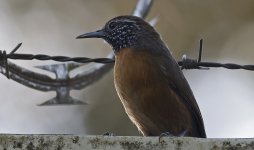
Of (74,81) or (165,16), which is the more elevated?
Result: (165,16)

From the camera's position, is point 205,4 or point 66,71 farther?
point 205,4

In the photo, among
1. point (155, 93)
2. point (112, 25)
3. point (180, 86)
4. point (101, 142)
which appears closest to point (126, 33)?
point (112, 25)

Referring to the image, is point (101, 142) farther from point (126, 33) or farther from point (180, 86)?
point (126, 33)

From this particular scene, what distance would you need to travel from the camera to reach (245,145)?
16.7ft

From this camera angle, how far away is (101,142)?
518cm

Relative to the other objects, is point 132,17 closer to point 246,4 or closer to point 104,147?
point 104,147

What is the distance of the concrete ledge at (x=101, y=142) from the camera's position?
5137 millimetres

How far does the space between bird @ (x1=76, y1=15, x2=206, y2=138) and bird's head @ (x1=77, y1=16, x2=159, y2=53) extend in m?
0.20

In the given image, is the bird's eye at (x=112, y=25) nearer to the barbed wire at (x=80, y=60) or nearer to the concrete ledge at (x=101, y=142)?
the barbed wire at (x=80, y=60)

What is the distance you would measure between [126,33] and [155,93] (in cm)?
117

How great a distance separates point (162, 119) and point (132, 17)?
4.63 feet

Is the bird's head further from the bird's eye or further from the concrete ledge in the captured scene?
the concrete ledge

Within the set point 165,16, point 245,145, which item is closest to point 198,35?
point 165,16


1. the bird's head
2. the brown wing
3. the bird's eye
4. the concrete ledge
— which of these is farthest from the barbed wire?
the concrete ledge
